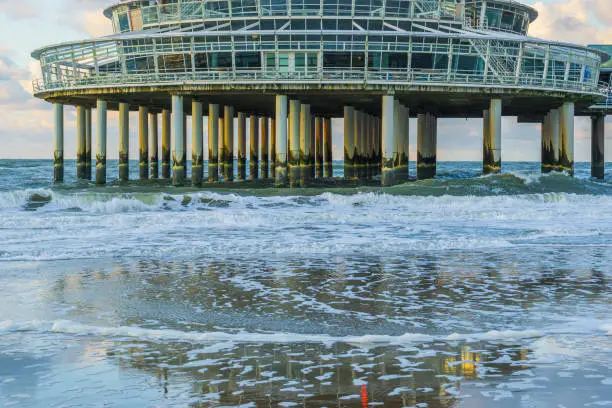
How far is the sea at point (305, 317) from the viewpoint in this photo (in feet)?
20.0

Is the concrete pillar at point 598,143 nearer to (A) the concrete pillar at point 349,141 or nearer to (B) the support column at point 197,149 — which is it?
(A) the concrete pillar at point 349,141

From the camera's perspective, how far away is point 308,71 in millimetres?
39906

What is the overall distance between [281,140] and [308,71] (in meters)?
3.81

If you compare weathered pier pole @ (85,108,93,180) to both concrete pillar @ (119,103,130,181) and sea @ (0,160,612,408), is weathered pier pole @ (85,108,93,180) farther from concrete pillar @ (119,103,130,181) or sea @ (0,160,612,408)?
sea @ (0,160,612,408)

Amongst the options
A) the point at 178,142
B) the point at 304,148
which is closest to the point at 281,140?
the point at 304,148

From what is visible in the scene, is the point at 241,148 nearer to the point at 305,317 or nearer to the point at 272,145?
the point at 272,145

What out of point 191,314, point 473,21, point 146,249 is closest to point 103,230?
point 146,249

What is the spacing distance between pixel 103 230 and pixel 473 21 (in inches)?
1368

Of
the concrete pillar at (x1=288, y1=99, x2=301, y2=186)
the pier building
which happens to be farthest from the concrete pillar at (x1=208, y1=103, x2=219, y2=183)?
the concrete pillar at (x1=288, y1=99, x2=301, y2=186)

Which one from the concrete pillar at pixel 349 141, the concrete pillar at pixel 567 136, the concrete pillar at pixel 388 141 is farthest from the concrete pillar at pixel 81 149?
the concrete pillar at pixel 567 136

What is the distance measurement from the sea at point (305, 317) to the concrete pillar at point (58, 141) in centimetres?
2737

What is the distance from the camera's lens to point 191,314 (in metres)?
9.41

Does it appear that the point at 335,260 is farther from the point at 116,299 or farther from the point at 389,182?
the point at 389,182

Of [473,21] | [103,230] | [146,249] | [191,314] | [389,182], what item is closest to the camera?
[191,314]
